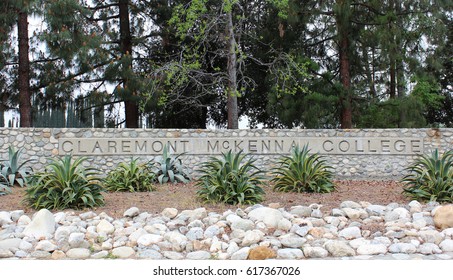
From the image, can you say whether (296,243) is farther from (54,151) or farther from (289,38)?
(289,38)

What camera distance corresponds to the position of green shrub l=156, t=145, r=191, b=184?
10.1 metres

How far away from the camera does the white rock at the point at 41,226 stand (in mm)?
5844

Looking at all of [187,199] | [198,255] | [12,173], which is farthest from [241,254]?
→ [12,173]

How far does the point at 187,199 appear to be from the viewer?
764cm

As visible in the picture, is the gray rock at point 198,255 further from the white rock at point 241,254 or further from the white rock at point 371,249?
the white rock at point 371,249

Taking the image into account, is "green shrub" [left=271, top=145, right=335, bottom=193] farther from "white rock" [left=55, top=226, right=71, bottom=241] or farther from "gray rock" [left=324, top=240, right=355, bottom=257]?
"white rock" [left=55, top=226, right=71, bottom=241]

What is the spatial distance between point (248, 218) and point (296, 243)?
99 centimetres

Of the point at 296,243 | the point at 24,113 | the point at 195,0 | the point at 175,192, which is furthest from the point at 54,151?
the point at 296,243

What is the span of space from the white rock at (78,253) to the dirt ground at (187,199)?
128 centimetres

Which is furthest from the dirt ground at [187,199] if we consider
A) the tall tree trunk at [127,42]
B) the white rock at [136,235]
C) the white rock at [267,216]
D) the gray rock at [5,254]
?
the tall tree trunk at [127,42]

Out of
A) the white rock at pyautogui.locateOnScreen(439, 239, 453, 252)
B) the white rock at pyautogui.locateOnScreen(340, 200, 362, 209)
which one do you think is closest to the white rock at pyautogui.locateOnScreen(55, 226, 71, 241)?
the white rock at pyautogui.locateOnScreen(340, 200, 362, 209)

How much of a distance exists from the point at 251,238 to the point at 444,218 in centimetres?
258

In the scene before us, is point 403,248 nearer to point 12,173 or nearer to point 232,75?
point 12,173
